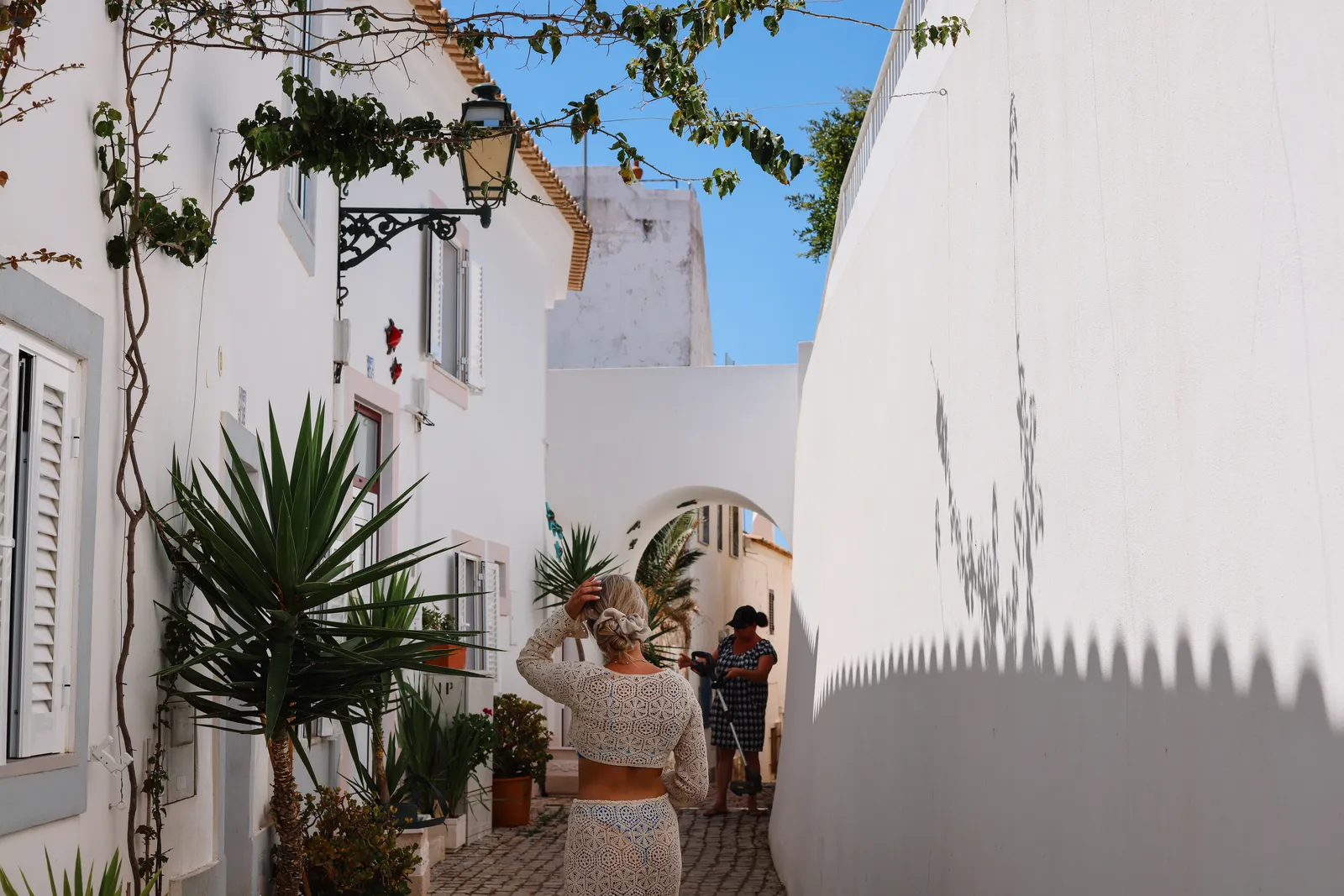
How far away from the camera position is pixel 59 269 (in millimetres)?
4215

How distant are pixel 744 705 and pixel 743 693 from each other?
11cm

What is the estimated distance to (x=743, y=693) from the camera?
41.1ft

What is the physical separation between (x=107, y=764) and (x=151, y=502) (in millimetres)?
943

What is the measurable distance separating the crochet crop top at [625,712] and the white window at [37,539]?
1.41 metres

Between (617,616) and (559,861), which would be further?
(559,861)

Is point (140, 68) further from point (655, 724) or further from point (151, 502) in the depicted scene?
point (655, 724)

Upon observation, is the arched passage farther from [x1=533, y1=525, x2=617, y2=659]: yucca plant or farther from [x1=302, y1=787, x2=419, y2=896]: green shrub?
[x1=302, y1=787, x2=419, y2=896]: green shrub

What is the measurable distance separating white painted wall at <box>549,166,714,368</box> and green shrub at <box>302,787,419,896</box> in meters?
17.5

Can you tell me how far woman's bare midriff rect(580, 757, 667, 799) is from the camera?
4.57 metres

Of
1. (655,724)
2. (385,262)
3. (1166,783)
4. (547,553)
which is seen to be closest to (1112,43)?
(1166,783)

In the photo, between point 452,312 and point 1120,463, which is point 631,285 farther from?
point 1120,463

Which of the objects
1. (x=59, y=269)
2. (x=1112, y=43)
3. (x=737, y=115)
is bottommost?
(x=59, y=269)

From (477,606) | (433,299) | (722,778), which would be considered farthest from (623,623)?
(477,606)

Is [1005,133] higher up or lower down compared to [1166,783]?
higher up
